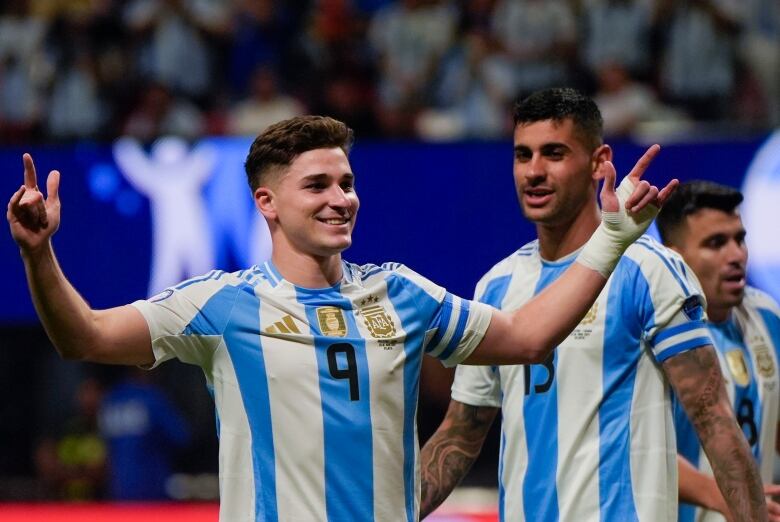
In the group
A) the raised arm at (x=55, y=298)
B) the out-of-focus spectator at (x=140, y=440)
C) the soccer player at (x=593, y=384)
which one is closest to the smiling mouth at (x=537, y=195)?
the soccer player at (x=593, y=384)

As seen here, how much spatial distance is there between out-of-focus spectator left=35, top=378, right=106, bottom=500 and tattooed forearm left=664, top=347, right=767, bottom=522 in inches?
284

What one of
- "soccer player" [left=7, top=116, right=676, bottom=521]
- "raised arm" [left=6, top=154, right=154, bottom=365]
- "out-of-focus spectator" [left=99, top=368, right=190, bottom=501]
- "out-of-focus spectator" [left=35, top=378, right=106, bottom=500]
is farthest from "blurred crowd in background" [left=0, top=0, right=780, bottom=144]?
"raised arm" [left=6, top=154, right=154, bottom=365]

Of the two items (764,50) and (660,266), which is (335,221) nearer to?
(660,266)

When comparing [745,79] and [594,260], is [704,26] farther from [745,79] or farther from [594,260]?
[594,260]

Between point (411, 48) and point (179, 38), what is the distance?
1.81 meters

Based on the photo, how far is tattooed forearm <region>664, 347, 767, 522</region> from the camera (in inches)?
159

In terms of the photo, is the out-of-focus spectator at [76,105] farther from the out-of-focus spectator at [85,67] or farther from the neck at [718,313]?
the neck at [718,313]

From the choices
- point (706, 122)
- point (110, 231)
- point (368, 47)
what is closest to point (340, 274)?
point (110, 231)

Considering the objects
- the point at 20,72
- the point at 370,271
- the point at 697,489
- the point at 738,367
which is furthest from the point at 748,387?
the point at 20,72

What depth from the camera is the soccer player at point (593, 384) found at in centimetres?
410

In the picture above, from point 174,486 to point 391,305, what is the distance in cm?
734

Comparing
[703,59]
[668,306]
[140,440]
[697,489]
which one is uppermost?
[703,59]

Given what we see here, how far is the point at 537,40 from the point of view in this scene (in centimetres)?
1005

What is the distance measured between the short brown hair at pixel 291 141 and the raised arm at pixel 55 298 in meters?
0.58
